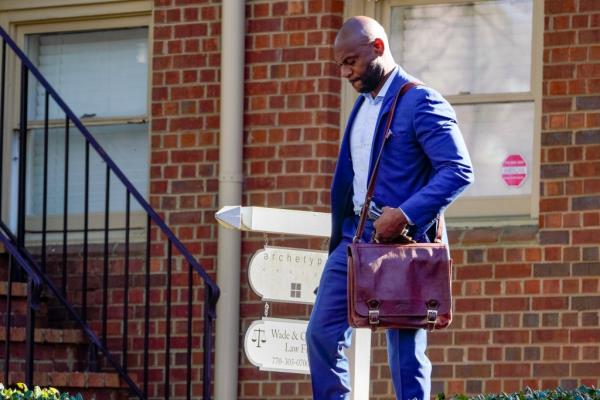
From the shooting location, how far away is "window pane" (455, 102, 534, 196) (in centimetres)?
960

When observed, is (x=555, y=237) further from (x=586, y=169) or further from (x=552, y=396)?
(x=552, y=396)

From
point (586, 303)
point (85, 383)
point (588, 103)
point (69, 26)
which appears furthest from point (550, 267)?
point (69, 26)

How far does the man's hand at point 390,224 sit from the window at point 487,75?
3212 mm

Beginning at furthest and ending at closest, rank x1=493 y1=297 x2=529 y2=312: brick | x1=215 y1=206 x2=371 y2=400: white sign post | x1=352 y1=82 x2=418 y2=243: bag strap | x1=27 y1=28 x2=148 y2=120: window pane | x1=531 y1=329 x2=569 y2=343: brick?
x1=27 y1=28 x2=148 y2=120: window pane < x1=493 y1=297 x2=529 y2=312: brick < x1=531 y1=329 x2=569 y2=343: brick < x1=215 y1=206 x2=371 y2=400: white sign post < x1=352 y1=82 x2=418 y2=243: bag strap

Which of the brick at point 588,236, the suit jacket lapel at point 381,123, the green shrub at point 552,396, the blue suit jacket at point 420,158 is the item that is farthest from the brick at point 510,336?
the suit jacket lapel at point 381,123

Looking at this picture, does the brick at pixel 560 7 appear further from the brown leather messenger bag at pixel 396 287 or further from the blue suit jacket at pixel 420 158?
the brown leather messenger bag at pixel 396 287

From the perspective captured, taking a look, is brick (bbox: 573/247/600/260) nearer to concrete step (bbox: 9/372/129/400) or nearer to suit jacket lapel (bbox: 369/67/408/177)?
concrete step (bbox: 9/372/129/400)

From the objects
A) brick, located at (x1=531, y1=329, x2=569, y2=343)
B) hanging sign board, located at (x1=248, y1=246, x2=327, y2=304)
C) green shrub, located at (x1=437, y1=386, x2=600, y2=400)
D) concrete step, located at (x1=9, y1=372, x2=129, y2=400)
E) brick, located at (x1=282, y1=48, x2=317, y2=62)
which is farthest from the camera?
brick, located at (x1=282, y1=48, x2=317, y2=62)

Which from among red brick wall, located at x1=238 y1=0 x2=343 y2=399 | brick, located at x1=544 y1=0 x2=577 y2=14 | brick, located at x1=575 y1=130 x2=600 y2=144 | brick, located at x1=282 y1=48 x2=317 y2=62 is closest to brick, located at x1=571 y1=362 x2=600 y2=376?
brick, located at x1=575 y1=130 x2=600 y2=144

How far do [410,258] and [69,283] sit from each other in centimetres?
430

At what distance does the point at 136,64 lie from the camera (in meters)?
10.6

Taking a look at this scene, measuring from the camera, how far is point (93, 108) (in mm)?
10703

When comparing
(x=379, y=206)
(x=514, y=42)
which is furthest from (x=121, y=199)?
(x=379, y=206)

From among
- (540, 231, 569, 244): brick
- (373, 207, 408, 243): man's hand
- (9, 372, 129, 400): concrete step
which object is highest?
(373, 207, 408, 243): man's hand
